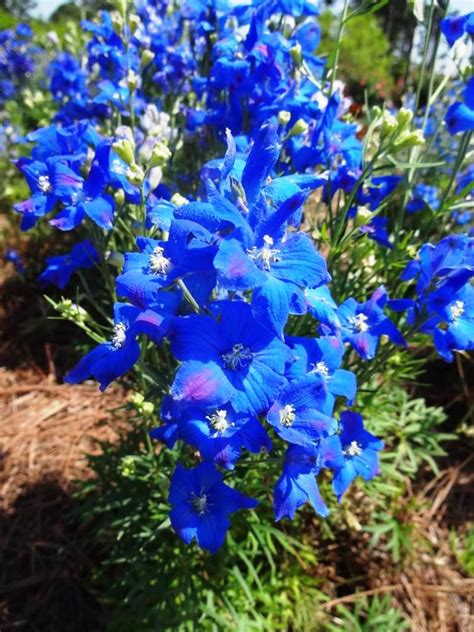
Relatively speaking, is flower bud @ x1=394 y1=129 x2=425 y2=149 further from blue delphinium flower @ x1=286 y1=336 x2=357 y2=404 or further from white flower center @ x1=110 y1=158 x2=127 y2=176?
white flower center @ x1=110 y1=158 x2=127 y2=176

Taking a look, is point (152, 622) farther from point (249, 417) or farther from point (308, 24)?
point (308, 24)

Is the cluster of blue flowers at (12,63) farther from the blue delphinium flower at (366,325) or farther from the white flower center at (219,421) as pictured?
the white flower center at (219,421)

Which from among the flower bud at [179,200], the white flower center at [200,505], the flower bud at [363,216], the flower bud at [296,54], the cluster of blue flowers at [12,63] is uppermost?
the cluster of blue flowers at [12,63]

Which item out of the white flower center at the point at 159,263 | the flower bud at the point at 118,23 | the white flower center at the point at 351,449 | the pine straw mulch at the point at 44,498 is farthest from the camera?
the pine straw mulch at the point at 44,498

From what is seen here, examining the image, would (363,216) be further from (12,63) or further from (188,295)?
(12,63)

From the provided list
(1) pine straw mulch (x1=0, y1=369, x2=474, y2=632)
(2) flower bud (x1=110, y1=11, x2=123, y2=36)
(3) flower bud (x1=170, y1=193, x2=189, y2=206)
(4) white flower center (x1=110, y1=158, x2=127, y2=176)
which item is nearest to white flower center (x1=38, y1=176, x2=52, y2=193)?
(4) white flower center (x1=110, y1=158, x2=127, y2=176)

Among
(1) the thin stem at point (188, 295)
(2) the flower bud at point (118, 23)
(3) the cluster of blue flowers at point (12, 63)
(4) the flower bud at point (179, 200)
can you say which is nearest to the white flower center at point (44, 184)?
(4) the flower bud at point (179, 200)
